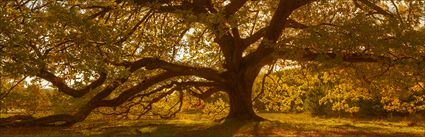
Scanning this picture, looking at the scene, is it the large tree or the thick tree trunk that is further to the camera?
the thick tree trunk

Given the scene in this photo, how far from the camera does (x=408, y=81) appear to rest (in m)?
18.3

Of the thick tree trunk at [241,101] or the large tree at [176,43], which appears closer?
the large tree at [176,43]

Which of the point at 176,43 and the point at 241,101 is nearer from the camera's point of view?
the point at 176,43

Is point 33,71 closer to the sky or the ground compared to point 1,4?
closer to the ground

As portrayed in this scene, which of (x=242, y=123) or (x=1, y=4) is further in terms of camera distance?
(x=242, y=123)

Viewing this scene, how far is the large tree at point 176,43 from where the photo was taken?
49.4 feet

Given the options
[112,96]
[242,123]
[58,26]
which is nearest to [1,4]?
[58,26]

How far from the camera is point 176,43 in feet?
65.1

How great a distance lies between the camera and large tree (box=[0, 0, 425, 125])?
15070 millimetres

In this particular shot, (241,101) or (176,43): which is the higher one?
(176,43)

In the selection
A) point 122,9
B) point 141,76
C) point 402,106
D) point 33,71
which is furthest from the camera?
point 402,106

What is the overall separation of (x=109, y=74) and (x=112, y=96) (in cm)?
965

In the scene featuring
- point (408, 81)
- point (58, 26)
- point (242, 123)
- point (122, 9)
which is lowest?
point (242, 123)

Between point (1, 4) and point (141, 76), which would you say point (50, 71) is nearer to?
point (1, 4)
